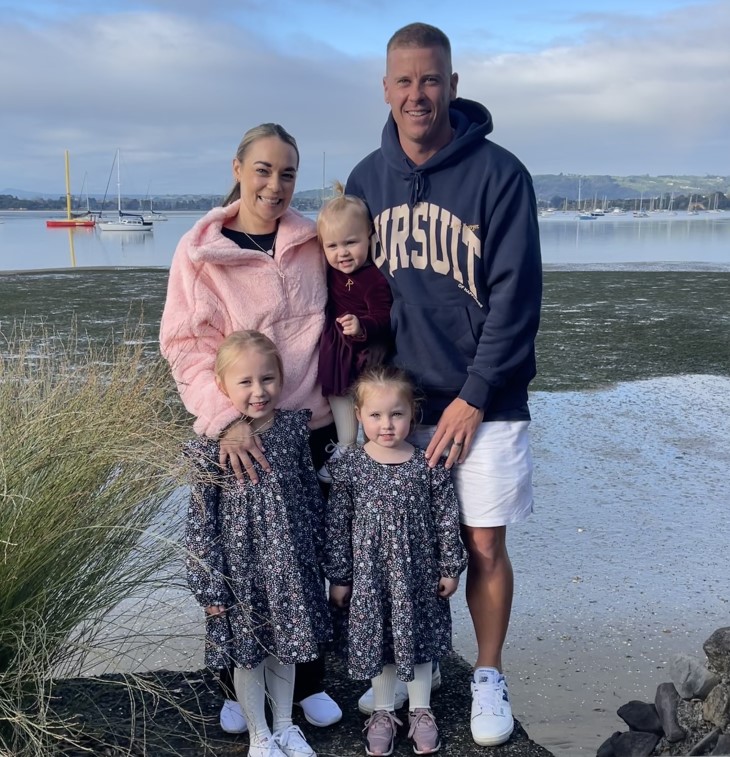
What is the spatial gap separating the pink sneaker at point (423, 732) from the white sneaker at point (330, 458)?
83 centimetres

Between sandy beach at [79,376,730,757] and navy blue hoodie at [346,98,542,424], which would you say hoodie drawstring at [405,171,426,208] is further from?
sandy beach at [79,376,730,757]

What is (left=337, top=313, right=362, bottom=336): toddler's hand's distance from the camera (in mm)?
2852

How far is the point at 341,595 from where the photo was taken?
9.37 feet

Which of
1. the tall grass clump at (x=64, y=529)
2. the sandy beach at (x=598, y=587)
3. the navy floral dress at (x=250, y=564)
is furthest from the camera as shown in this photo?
the sandy beach at (x=598, y=587)

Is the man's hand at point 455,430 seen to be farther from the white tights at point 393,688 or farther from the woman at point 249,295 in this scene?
the white tights at point 393,688

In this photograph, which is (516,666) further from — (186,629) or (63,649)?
(63,649)

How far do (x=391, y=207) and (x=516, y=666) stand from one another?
1.93 m

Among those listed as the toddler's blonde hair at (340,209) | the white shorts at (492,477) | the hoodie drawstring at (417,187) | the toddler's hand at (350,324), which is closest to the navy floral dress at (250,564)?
the toddler's hand at (350,324)

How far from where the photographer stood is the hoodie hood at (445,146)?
2.84 meters

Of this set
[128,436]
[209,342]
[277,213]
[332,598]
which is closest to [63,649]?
[128,436]

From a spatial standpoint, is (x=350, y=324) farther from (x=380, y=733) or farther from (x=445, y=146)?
(x=380, y=733)

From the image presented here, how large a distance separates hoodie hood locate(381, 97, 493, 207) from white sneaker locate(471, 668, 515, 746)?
1.64 m

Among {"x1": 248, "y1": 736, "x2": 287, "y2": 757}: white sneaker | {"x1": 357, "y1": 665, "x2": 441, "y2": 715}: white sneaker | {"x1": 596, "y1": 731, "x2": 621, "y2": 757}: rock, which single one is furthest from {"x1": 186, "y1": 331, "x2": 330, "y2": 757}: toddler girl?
{"x1": 596, "y1": 731, "x2": 621, "y2": 757}: rock

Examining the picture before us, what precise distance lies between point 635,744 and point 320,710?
3.51 feet
